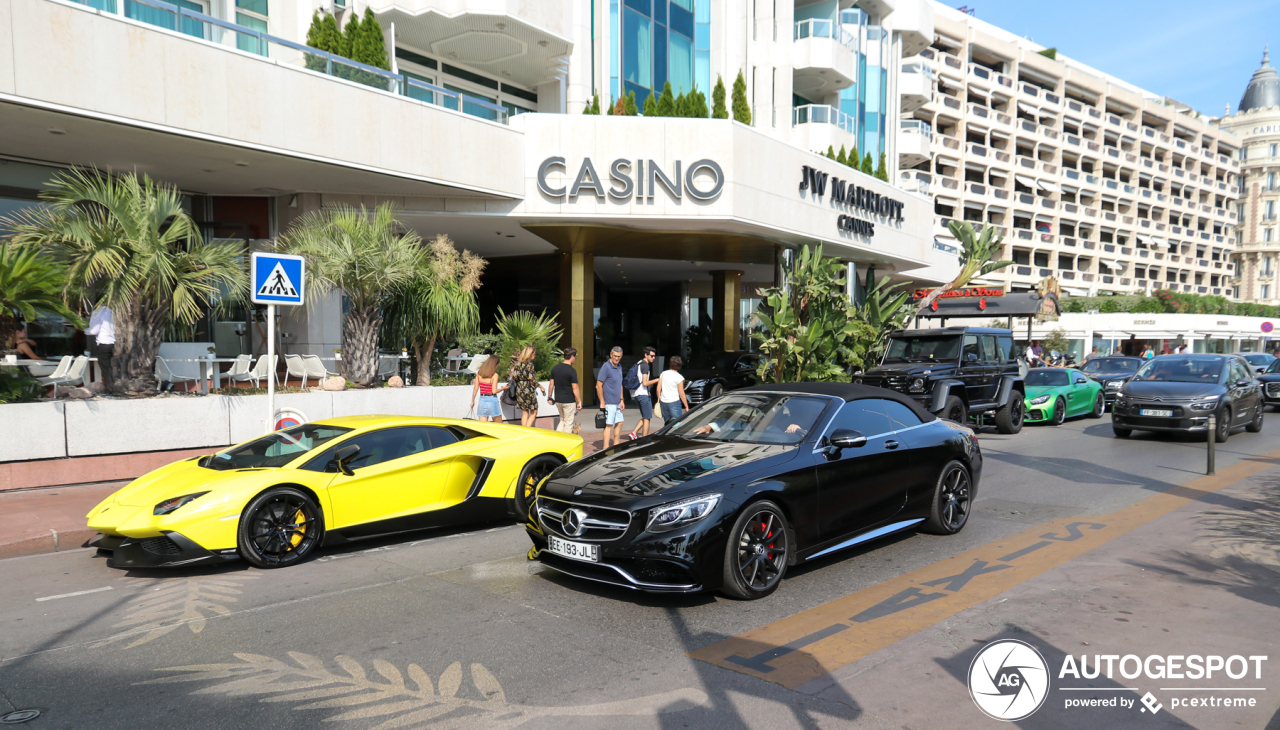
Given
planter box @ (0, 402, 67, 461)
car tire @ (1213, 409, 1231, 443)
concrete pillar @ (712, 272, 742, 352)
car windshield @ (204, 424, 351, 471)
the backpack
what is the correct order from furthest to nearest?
concrete pillar @ (712, 272, 742, 352), car tire @ (1213, 409, 1231, 443), the backpack, planter box @ (0, 402, 67, 461), car windshield @ (204, 424, 351, 471)

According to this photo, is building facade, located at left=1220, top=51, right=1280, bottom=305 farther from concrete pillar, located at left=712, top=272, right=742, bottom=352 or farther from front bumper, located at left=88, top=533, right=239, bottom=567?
Answer: front bumper, located at left=88, top=533, right=239, bottom=567

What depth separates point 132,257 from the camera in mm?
10789

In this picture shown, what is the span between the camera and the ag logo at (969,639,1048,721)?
154 inches

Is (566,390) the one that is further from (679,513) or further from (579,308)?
(579,308)

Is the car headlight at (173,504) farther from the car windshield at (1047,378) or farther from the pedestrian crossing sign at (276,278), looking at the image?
the car windshield at (1047,378)

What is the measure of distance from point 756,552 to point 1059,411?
15.5m

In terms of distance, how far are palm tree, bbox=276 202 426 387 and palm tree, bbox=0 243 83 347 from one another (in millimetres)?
3807

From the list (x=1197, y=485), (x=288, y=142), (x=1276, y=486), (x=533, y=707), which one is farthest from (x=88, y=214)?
(x=1276, y=486)

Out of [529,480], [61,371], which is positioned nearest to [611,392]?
[529,480]

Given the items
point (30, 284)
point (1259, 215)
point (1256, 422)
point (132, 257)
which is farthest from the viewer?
point (1259, 215)

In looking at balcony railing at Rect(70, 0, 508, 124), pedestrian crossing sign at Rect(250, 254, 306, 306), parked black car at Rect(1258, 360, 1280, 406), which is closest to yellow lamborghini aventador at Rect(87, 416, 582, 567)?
pedestrian crossing sign at Rect(250, 254, 306, 306)

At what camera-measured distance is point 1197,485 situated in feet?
33.0

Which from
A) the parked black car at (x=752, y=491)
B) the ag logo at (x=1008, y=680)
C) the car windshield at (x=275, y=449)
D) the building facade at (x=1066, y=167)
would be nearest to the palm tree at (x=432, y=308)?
the car windshield at (x=275, y=449)

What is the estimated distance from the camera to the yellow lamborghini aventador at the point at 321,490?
20.6 ft
